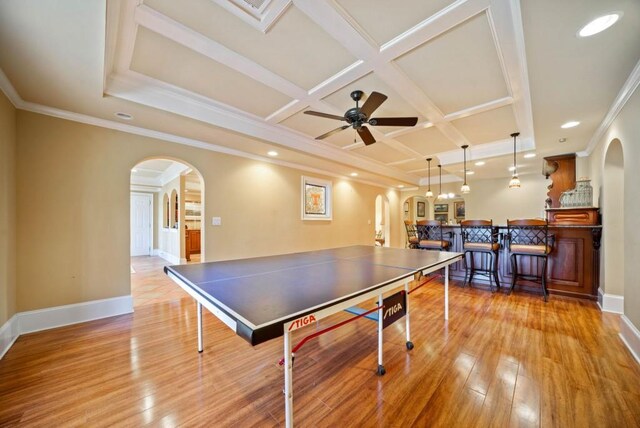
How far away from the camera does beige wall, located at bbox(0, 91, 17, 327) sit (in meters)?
2.21

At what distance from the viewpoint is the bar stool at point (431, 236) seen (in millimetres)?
4590

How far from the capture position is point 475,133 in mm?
4043

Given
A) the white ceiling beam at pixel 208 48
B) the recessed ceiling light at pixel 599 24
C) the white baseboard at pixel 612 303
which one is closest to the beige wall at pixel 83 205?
the white ceiling beam at pixel 208 48

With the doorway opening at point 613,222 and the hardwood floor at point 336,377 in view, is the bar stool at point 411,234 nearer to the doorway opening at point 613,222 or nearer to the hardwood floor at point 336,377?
the hardwood floor at point 336,377

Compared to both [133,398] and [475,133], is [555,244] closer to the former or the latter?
[475,133]

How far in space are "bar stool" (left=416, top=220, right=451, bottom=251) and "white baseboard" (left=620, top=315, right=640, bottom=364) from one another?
7.64 ft

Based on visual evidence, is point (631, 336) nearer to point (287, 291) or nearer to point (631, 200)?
point (631, 200)

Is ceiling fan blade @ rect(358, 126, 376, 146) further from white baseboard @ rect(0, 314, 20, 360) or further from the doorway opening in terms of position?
white baseboard @ rect(0, 314, 20, 360)

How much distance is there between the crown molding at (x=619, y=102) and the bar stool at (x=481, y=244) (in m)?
1.77

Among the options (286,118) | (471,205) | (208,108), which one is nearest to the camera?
(208,108)

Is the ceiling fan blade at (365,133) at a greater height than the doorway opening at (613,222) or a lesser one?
greater

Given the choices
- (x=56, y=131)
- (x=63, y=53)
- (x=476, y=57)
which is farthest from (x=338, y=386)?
(x=56, y=131)

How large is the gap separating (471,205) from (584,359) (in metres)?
6.15

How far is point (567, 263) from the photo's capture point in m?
3.78
